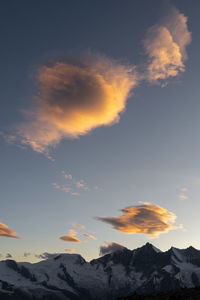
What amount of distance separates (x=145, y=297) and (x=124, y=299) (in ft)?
12.3

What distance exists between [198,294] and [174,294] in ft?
11.8

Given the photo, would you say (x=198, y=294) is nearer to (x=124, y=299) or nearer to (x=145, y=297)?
(x=145, y=297)

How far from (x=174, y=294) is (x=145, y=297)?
423 cm

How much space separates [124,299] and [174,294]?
26.1 ft

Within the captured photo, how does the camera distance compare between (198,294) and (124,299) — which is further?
(124,299)

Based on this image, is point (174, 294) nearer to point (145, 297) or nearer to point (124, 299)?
point (145, 297)

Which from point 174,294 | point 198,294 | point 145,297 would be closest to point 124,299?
point 145,297

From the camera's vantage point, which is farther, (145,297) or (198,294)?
(145,297)

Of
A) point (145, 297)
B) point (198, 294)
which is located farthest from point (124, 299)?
point (198, 294)

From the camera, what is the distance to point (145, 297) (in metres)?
44.8

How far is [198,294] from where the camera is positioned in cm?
4031

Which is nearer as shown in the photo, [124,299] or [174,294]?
[174,294]

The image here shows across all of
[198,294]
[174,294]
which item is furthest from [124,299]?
[198,294]

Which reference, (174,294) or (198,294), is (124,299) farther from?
(198,294)
